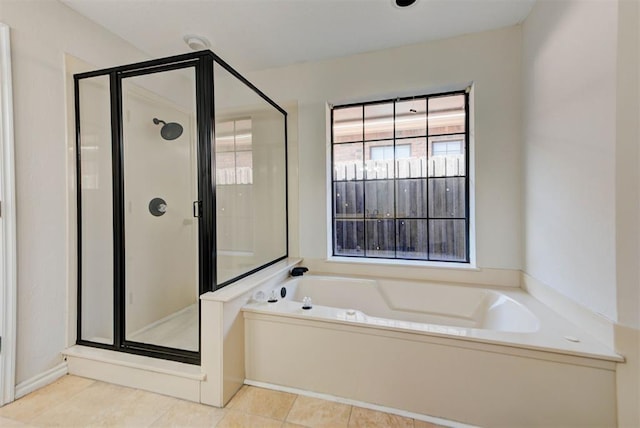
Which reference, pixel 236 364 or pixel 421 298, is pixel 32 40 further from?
pixel 421 298

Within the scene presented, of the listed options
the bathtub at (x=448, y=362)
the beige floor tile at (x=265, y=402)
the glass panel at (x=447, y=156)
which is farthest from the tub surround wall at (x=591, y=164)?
the beige floor tile at (x=265, y=402)

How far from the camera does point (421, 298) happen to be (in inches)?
88.3

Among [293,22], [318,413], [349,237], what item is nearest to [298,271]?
[349,237]

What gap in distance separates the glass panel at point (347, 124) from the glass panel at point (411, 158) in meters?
0.42

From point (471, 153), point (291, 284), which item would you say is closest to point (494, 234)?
point (471, 153)

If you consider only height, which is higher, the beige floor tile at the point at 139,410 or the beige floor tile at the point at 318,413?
the beige floor tile at the point at 139,410

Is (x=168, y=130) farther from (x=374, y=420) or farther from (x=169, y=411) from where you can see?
(x=374, y=420)

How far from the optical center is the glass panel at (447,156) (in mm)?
2430

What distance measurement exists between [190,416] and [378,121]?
8.65 feet

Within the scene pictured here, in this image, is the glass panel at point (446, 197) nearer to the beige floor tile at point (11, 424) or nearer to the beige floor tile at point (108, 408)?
the beige floor tile at point (108, 408)

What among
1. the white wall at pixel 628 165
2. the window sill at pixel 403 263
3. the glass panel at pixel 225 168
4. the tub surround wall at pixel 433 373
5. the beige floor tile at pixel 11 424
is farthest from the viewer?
the window sill at pixel 403 263

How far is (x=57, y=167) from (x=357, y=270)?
2348mm

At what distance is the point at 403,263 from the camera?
7.98ft

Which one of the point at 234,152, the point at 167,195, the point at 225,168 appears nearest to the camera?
the point at 225,168
